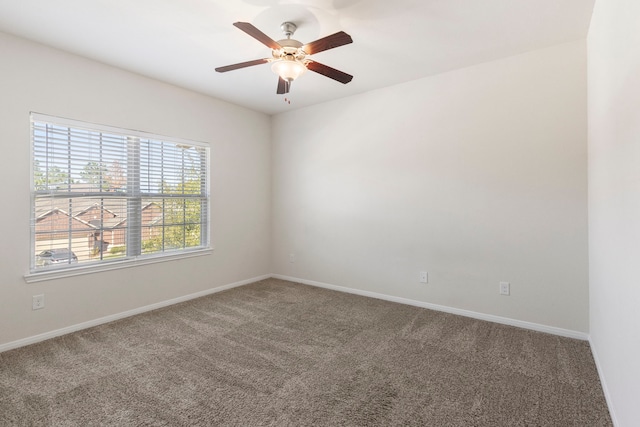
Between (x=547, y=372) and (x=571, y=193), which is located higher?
(x=571, y=193)

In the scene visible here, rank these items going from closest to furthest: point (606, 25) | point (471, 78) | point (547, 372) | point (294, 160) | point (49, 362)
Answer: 1. point (606, 25)
2. point (547, 372)
3. point (49, 362)
4. point (471, 78)
5. point (294, 160)

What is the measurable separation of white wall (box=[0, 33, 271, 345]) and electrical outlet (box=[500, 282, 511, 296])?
3298 mm

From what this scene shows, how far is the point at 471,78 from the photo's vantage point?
10.5ft

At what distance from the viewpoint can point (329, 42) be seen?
2.09 meters

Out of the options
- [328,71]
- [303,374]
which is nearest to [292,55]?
[328,71]

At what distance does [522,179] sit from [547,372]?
1683mm

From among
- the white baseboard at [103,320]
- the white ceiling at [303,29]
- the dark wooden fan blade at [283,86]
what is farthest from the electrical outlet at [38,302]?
the dark wooden fan blade at [283,86]

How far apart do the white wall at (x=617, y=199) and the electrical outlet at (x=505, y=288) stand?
0.69 meters

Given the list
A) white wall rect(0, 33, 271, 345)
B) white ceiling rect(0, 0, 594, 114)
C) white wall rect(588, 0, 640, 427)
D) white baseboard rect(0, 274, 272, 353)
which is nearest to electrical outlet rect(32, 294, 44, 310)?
white wall rect(0, 33, 271, 345)

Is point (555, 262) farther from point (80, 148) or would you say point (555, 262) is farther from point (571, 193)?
point (80, 148)

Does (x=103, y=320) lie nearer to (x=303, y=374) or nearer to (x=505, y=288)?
(x=303, y=374)

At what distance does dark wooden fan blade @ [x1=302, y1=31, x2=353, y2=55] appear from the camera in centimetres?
200

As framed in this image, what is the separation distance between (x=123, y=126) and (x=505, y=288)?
431 cm

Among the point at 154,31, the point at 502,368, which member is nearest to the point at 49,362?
the point at 154,31
